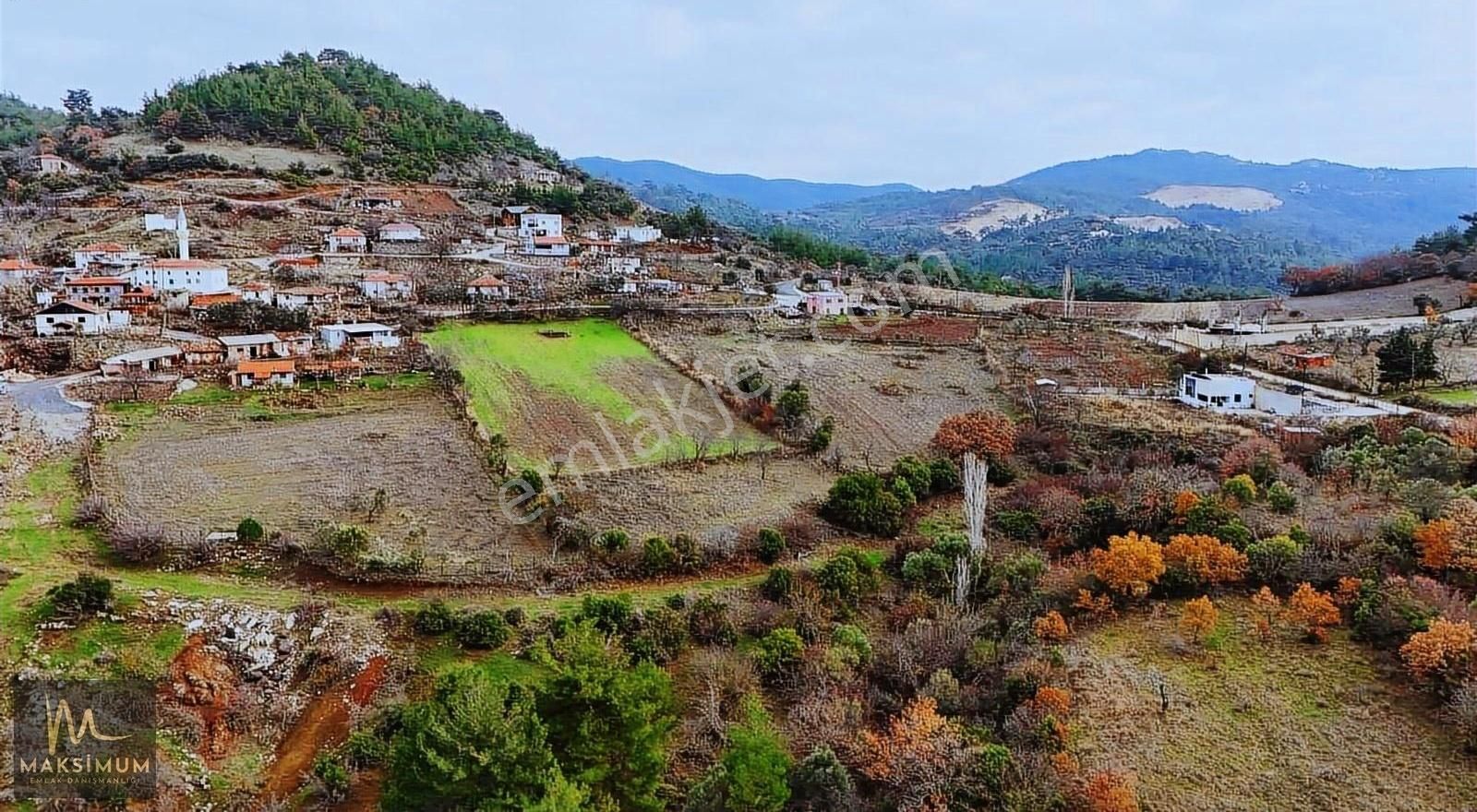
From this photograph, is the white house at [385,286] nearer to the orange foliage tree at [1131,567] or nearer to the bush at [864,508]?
the bush at [864,508]

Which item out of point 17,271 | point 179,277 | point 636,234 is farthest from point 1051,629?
point 636,234

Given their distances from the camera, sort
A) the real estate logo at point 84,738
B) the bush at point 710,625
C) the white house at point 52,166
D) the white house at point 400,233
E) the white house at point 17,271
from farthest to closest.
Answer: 1. the white house at point 52,166
2. the white house at point 400,233
3. the white house at point 17,271
4. the bush at point 710,625
5. the real estate logo at point 84,738

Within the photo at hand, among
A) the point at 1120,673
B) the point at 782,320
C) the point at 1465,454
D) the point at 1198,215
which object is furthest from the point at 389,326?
the point at 1198,215

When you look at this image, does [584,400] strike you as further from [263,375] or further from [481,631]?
[481,631]

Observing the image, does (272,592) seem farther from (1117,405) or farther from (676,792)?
(1117,405)

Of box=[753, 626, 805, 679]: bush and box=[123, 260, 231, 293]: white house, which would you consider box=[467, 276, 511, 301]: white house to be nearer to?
box=[123, 260, 231, 293]: white house

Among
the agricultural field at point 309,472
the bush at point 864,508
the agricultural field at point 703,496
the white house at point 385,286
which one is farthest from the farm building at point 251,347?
the bush at point 864,508
